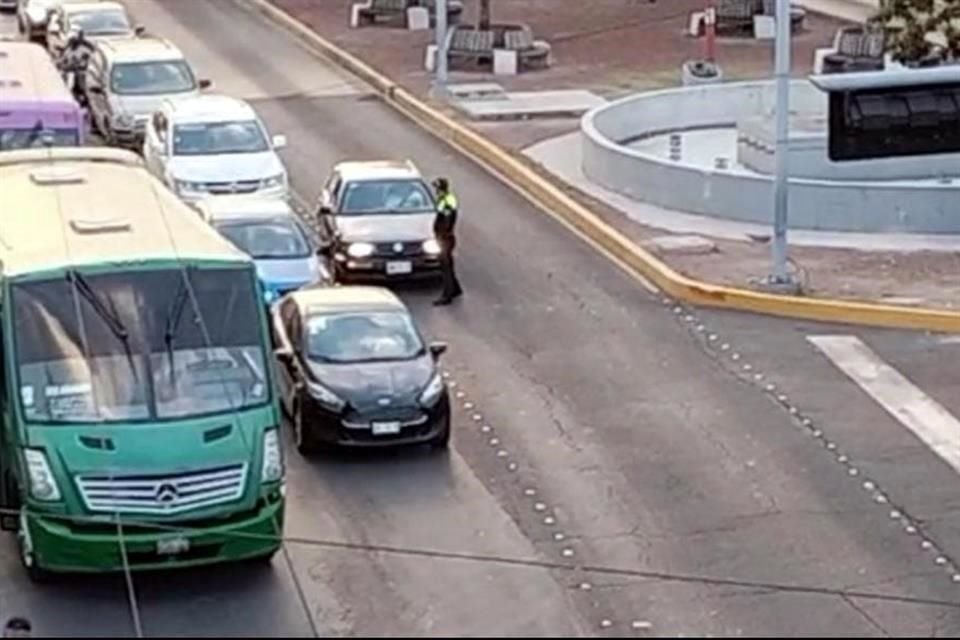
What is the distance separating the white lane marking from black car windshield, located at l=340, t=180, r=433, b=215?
236 inches

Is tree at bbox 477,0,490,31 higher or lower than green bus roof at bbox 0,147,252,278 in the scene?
lower

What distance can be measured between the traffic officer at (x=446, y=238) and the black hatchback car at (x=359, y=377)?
16.5 ft

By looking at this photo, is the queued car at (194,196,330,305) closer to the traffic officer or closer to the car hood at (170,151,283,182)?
the traffic officer

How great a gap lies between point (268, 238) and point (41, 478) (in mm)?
10618

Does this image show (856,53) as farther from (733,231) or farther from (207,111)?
(207,111)

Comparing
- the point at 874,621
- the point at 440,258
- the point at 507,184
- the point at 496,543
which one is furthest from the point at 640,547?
the point at 507,184

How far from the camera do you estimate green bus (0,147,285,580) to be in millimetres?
18422

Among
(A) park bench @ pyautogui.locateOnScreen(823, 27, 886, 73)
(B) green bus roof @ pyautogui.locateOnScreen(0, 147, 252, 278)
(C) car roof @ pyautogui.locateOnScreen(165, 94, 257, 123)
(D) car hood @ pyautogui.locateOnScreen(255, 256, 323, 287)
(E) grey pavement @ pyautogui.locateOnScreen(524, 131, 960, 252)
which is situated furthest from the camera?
(A) park bench @ pyautogui.locateOnScreen(823, 27, 886, 73)

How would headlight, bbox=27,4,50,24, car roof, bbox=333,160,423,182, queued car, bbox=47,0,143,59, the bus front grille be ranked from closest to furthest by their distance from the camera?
1. the bus front grille
2. car roof, bbox=333,160,423,182
3. queued car, bbox=47,0,143,59
4. headlight, bbox=27,4,50,24

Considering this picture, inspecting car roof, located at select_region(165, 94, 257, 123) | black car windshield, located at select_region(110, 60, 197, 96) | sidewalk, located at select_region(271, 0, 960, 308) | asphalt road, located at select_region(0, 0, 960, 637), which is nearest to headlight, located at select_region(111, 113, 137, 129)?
black car windshield, located at select_region(110, 60, 197, 96)

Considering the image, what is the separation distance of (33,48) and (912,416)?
61.7 feet

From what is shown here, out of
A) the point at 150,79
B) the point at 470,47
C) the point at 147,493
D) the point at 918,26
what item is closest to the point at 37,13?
the point at 470,47

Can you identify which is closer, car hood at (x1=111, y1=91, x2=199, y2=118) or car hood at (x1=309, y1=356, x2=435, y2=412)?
car hood at (x1=309, y1=356, x2=435, y2=412)

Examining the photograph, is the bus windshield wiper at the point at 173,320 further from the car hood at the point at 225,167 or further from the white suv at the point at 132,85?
the white suv at the point at 132,85
